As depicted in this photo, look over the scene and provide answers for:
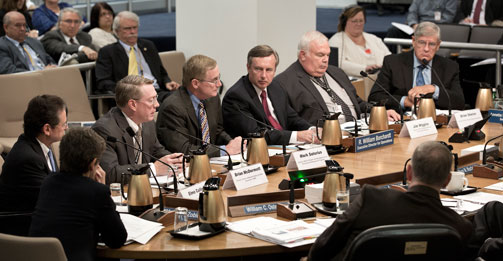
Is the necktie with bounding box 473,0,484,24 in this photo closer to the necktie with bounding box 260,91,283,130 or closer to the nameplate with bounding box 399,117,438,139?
the nameplate with bounding box 399,117,438,139

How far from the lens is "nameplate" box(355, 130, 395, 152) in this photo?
4.53 m

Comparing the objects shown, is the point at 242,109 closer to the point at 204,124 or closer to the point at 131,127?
the point at 204,124

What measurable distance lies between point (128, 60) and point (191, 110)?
8.94ft

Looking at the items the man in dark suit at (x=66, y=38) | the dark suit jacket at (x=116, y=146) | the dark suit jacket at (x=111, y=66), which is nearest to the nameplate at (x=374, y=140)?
the dark suit jacket at (x=116, y=146)

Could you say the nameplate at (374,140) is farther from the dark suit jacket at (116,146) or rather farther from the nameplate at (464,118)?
the dark suit jacket at (116,146)

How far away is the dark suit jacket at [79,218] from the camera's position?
2898mm

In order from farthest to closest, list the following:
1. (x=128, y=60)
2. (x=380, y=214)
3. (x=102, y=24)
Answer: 1. (x=102, y=24)
2. (x=128, y=60)
3. (x=380, y=214)

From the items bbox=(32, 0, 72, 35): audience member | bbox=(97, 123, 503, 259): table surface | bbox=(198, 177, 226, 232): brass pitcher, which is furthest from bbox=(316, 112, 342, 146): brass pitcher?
bbox=(32, 0, 72, 35): audience member

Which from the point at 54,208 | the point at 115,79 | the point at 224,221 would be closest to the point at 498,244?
the point at 224,221

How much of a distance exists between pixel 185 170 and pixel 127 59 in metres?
3.70

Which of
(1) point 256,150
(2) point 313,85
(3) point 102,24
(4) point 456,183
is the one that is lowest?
(4) point 456,183

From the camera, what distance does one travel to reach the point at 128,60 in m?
7.36

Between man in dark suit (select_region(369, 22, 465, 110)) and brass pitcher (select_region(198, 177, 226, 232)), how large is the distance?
Answer: 10.9ft

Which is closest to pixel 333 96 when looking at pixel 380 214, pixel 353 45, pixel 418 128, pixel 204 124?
pixel 418 128
